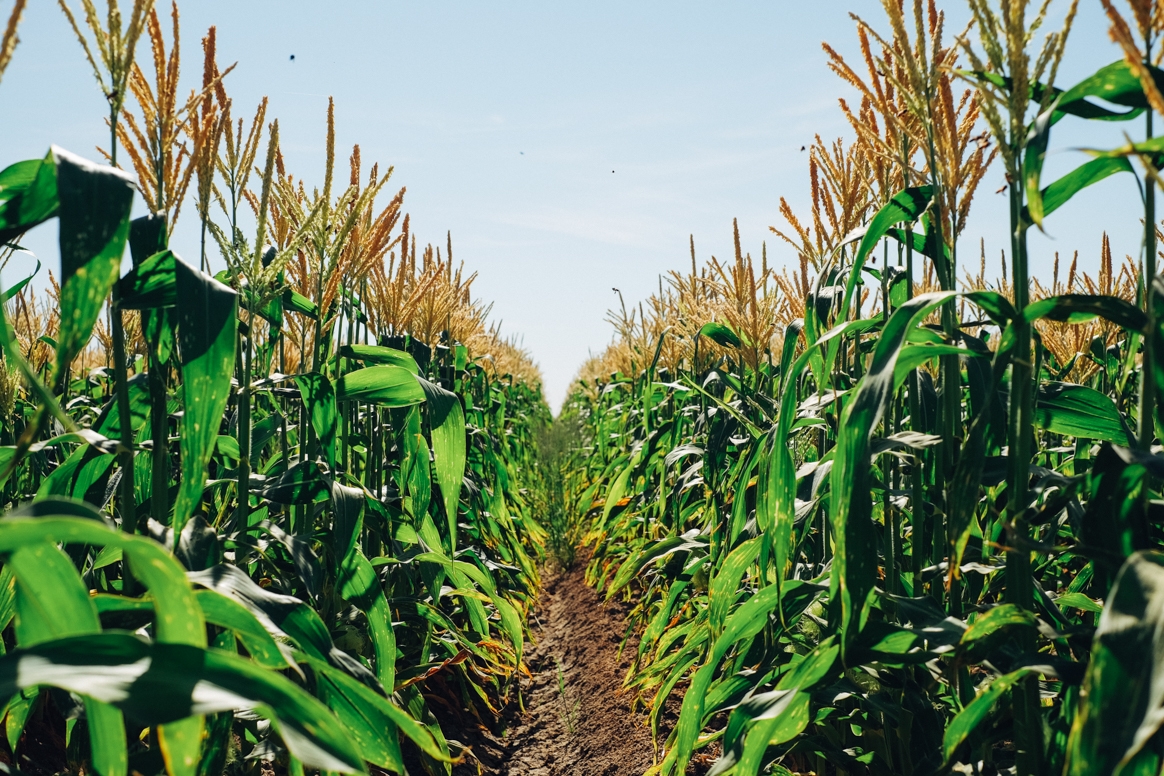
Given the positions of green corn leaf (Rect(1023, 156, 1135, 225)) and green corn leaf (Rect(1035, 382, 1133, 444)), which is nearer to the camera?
green corn leaf (Rect(1023, 156, 1135, 225))

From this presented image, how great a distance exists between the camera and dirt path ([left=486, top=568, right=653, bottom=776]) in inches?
127

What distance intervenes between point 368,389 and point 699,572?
1620 millimetres

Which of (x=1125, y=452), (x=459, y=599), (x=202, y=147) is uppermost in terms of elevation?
(x=202, y=147)

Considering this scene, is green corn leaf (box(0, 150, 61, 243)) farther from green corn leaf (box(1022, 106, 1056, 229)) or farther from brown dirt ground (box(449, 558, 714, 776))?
brown dirt ground (box(449, 558, 714, 776))

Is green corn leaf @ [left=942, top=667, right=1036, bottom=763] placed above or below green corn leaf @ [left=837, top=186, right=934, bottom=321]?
below

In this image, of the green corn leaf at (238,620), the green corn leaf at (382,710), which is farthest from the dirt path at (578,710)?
the green corn leaf at (238,620)

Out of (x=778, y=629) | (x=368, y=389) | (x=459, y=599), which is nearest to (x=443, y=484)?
(x=368, y=389)

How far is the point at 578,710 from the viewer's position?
12.3 feet

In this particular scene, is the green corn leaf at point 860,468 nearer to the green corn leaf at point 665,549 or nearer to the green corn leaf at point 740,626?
the green corn leaf at point 740,626

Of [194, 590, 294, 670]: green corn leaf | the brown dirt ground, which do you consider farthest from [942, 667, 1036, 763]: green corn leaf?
the brown dirt ground

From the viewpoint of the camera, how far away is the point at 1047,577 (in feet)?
8.39

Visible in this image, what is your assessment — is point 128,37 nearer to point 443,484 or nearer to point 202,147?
point 202,147

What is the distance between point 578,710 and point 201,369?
2933 mm

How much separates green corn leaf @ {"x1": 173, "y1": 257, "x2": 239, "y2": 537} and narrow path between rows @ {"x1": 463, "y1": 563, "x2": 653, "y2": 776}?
2228mm
